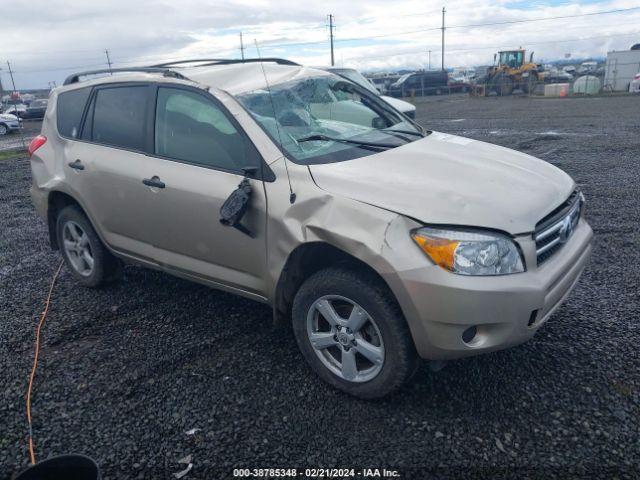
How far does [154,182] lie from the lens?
3.69 m

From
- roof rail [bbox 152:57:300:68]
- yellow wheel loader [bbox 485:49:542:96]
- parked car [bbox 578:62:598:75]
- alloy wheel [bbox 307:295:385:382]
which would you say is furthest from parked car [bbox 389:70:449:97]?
alloy wheel [bbox 307:295:385:382]

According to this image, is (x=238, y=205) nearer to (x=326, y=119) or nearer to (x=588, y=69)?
(x=326, y=119)

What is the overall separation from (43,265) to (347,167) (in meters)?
3.91

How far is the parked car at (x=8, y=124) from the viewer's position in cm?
2173

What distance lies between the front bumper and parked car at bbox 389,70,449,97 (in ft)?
125

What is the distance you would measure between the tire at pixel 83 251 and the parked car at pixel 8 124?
1996cm

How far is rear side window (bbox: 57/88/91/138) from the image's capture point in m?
4.49

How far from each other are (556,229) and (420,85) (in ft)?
131

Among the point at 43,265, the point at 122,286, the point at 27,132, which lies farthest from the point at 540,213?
the point at 27,132

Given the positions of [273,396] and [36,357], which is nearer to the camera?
[273,396]

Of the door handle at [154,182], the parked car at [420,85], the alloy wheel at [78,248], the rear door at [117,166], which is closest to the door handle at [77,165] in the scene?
the rear door at [117,166]

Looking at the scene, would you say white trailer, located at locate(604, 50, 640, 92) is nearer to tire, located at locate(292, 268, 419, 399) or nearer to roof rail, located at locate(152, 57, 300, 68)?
roof rail, located at locate(152, 57, 300, 68)

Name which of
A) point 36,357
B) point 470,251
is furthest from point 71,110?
point 470,251

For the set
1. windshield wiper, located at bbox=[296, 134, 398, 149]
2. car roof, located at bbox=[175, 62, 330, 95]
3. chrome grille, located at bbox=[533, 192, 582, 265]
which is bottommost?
chrome grille, located at bbox=[533, 192, 582, 265]
